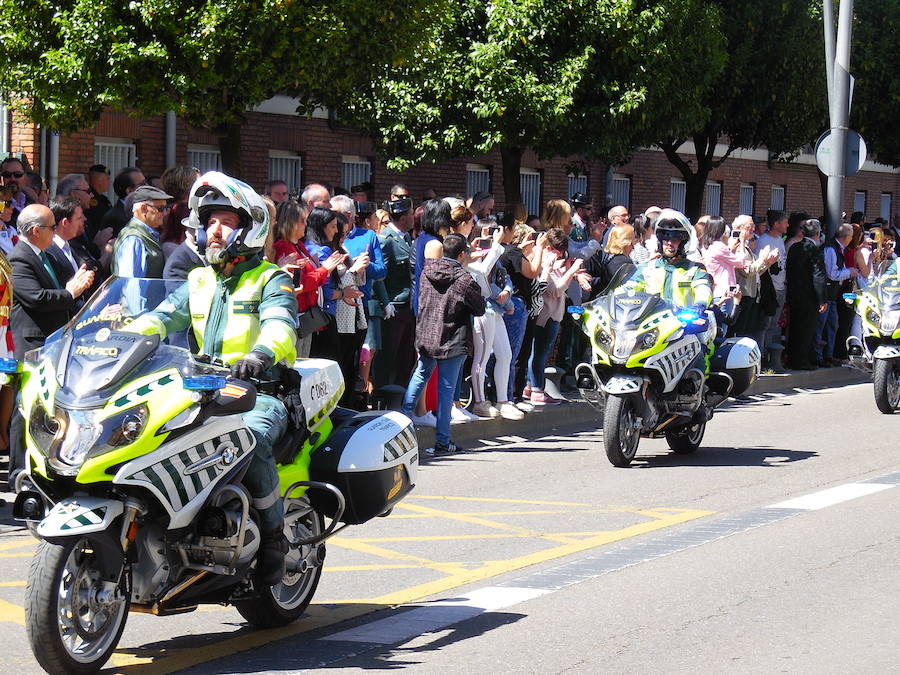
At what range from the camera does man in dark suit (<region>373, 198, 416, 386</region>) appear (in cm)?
1284

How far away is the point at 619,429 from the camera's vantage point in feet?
36.3

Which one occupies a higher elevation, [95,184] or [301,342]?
[95,184]

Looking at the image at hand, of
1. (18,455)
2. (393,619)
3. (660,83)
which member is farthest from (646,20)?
(393,619)

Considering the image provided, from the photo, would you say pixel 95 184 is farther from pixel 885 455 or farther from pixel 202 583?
pixel 202 583

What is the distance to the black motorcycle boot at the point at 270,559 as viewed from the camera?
5.91 metres

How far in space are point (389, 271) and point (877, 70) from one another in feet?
67.9

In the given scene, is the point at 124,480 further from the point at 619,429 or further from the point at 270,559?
the point at 619,429

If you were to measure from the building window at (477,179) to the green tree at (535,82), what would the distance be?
5867 mm

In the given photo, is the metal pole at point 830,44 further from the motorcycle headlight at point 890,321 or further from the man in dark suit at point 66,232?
the man in dark suit at point 66,232

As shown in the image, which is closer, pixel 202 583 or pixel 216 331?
pixel 202 583

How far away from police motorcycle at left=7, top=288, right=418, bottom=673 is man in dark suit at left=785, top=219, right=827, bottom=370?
1394 centimetres

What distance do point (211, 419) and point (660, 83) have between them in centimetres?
1602

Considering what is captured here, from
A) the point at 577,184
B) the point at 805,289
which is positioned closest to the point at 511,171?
the point at 805,289

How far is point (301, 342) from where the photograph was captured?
1123 centimetres
